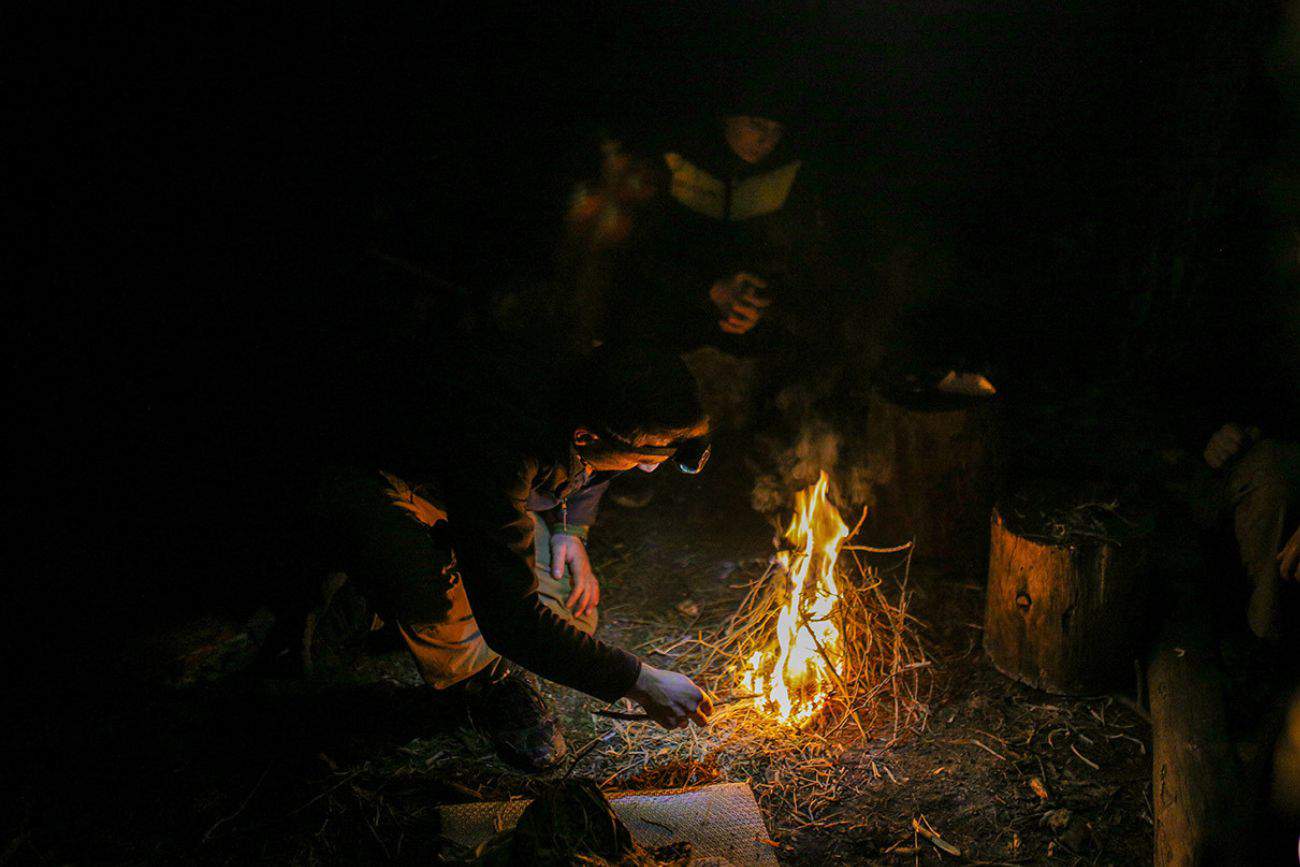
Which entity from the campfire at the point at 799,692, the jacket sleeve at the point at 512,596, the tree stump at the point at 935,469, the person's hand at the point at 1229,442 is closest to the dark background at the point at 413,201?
the tree stump at the point at 935,469

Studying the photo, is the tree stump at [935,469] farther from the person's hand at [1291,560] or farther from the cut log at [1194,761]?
the person's hand at [1291,560]

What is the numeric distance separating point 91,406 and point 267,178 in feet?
6.73

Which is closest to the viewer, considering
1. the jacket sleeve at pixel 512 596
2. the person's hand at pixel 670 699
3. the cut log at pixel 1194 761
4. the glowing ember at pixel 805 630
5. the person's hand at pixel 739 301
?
the cut log at pixel 1194 761

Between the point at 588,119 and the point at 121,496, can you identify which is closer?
the point at 121,496

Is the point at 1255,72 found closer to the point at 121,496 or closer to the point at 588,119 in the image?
the point at 588,119

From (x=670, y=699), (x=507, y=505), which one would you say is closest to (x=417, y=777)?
(x=670, y=699)

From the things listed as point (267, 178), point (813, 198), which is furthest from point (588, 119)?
point (267, 178)

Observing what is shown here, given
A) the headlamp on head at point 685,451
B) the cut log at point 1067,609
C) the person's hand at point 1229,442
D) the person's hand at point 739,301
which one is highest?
the headlamp on head at point 685,451

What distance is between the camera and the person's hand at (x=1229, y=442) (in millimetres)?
4559

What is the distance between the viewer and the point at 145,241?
202 inches

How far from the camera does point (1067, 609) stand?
152 inches

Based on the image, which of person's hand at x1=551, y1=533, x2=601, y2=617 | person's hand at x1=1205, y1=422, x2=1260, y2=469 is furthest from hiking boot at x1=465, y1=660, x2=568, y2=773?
person's hand at x1=1205, y1=422, x2=1260, y2=469

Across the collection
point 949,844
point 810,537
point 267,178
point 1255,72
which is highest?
point 1255,72

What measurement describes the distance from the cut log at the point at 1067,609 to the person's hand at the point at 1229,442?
1.44 meters
